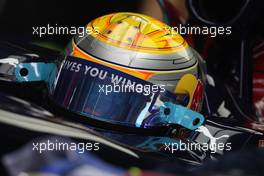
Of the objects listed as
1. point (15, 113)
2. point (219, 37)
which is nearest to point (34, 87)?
point (15, 113)

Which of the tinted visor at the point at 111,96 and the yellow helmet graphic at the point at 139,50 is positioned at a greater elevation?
the yellow helmet graphic at the point at 139,50

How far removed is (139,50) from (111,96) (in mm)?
126

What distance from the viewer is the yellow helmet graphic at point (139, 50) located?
4.31ft

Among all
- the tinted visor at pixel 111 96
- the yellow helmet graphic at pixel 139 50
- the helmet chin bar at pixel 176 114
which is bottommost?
the helmet chin bar at pixel 176 114

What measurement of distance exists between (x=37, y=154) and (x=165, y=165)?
172 millimetres

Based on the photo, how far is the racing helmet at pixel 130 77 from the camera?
1.28 meters

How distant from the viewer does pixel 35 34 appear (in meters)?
1.84

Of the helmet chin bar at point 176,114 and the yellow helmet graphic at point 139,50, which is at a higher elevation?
the yellow helmet graphic at point 139,50

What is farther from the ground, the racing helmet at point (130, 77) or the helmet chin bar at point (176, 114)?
the racing helmet at point (130, 77)

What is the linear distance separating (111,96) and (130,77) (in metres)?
0.06

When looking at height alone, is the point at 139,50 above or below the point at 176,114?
above

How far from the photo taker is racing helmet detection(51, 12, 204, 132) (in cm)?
128

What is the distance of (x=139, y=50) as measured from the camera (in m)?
1.33

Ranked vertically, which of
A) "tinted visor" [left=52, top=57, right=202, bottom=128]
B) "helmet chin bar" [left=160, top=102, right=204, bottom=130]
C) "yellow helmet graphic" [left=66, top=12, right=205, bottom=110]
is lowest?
"helmet chin bar" [left=160, top=102, right=204, bottom=130]
